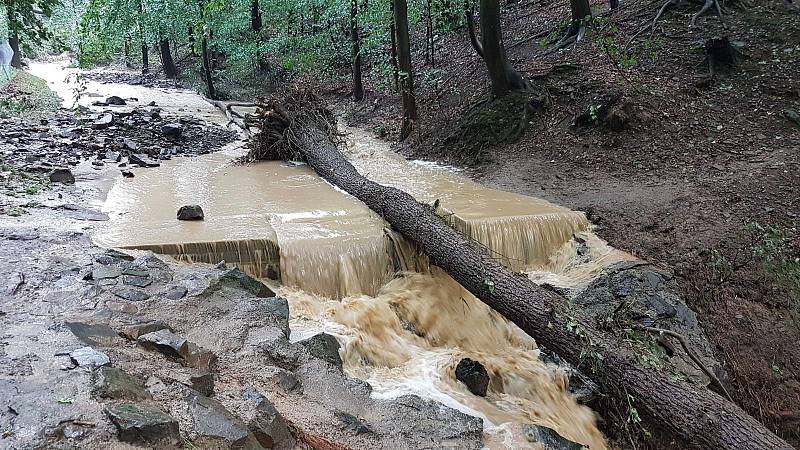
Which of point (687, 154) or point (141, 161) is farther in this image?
point (141, 161)

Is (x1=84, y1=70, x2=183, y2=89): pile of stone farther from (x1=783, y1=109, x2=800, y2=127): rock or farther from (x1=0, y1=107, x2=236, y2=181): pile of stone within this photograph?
(x1=783, y1=109, x2=800, y2=127): rock

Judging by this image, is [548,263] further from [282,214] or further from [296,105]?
[296,105]

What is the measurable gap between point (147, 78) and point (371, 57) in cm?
1430

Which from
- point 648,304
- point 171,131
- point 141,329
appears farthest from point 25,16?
point 648,304

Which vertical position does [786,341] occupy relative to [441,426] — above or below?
below

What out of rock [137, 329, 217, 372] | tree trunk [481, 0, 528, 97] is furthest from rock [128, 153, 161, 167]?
rock [137, 329, 217, 372]

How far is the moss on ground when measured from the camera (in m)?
14.7

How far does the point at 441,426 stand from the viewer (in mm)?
4582

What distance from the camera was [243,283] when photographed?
6.03m

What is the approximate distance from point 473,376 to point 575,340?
1.06 m

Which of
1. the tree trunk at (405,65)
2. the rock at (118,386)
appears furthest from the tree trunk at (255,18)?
the rock at (118,386)

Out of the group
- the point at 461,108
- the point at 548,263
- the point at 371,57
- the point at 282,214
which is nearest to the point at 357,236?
the point at 282,214

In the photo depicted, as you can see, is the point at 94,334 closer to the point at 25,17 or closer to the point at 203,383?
the point at 203,383

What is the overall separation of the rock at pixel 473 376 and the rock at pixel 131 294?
3.08 meters
